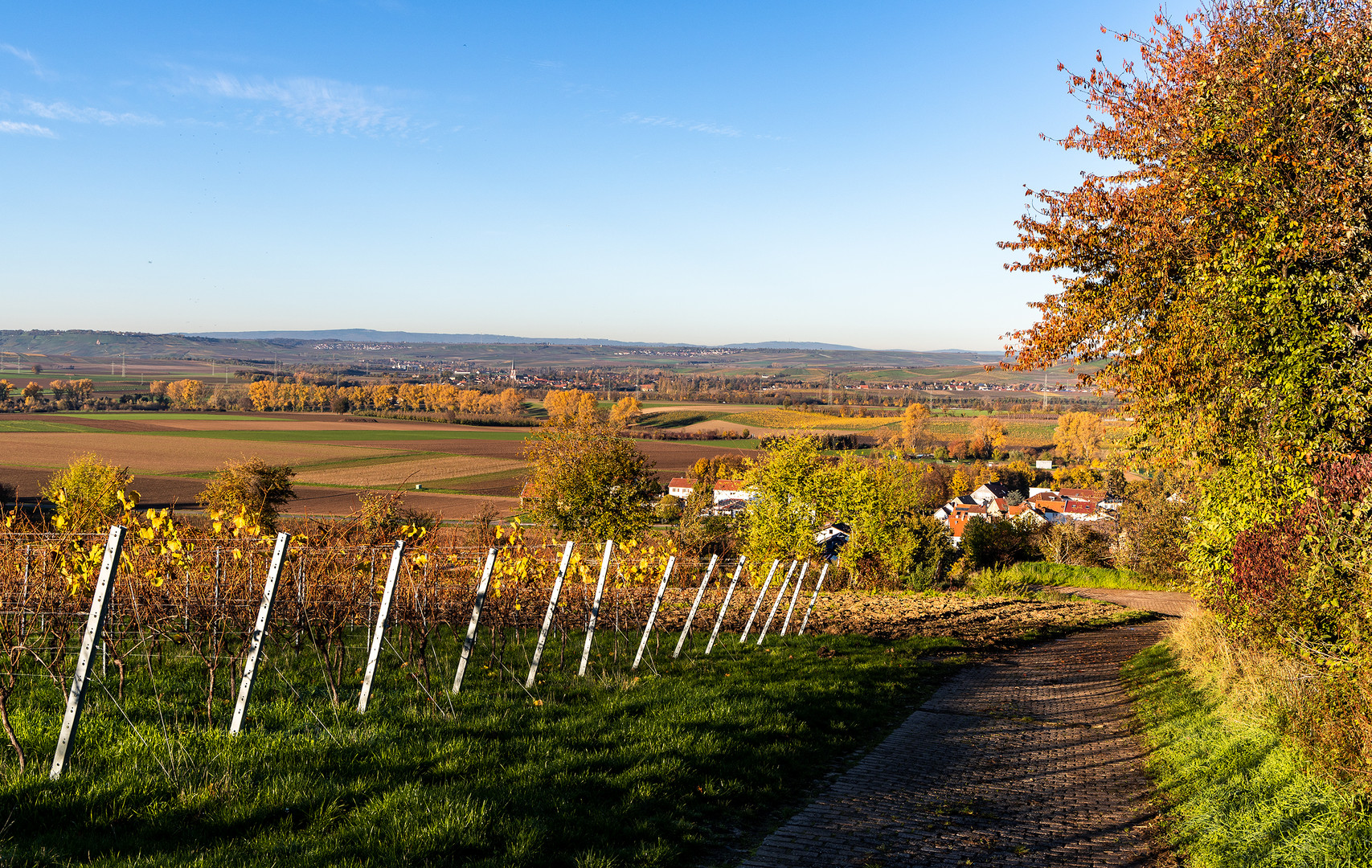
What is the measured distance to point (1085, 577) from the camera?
41.4 meters

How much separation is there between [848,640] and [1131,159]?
399 inches

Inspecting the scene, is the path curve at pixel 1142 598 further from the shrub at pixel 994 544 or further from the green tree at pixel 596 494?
the green tree at pixel 596 494

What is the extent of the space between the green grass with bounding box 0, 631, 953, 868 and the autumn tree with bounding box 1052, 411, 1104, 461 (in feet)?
411

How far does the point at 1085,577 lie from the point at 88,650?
141 ft

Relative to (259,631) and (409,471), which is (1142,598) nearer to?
(259,631)

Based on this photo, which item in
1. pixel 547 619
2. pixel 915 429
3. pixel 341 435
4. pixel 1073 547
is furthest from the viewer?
pixel 915 429

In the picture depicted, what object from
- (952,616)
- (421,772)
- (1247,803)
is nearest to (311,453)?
(952,616)

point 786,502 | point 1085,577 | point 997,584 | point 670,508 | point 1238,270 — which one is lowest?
point 670,508

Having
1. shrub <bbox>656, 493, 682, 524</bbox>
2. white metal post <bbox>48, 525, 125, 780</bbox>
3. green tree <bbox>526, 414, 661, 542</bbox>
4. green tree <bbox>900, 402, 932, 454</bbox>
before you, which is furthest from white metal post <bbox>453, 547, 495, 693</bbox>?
green tree <bbox>900, 402, 932, 454</bbox>

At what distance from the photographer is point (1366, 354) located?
10516 millimetres

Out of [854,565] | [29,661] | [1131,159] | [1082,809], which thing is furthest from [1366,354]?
[854,565]

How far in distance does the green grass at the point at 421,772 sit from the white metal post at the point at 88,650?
0.69 ft

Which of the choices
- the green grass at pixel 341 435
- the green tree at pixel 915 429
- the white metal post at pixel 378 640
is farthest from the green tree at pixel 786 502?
the green tree at pixel 915 429

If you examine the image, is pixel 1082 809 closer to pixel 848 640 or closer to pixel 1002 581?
pixel 848 640
